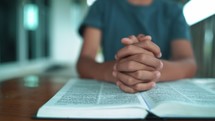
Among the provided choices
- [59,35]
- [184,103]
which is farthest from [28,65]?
[184,103]

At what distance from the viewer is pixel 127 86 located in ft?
1.44

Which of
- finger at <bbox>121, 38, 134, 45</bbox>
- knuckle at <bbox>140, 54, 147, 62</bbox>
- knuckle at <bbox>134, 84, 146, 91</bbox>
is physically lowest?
knuckle at <bbox>134, 84, 146, 91</bbox>

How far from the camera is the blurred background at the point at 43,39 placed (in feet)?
3.87

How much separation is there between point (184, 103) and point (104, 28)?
0.67m

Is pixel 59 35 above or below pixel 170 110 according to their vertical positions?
below

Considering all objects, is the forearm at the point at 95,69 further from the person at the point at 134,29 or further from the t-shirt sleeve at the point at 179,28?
the t-shirt sleeve at the point at 179,28

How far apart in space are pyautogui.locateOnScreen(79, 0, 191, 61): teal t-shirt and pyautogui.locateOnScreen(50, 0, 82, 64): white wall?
11.0ft

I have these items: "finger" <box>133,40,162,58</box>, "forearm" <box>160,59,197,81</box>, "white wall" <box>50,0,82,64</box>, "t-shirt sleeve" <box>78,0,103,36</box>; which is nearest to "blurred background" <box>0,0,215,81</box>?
"white wall" <box>50,0,82,64</box>

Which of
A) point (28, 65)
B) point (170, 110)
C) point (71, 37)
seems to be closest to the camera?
point (170, 110)

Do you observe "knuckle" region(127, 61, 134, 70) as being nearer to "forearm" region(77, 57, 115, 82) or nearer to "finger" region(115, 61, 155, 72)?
"finger" region(115, 61, 155, 72)

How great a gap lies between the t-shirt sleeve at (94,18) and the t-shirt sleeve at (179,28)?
0.87 feet

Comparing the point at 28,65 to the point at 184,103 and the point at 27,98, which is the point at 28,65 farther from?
the point at 184,103

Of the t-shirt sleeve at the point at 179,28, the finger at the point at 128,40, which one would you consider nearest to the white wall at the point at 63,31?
the t-shirt sleeve at the point at 179,28

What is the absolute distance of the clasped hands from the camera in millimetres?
428
